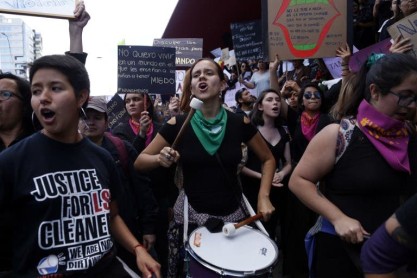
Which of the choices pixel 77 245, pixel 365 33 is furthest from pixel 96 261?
pixel 365 33

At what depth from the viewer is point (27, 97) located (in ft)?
8.23

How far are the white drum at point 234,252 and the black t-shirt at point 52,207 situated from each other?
2.08 feet

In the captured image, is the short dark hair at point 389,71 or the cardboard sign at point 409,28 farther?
the cardboard sign at point 409,28

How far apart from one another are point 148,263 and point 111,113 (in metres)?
4.52

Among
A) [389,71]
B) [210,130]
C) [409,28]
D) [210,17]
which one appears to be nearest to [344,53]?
[409,28]

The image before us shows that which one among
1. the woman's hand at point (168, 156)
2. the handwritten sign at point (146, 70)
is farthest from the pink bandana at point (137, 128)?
the woman's hand at point (168, 156)

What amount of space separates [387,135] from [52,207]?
5.08 feet

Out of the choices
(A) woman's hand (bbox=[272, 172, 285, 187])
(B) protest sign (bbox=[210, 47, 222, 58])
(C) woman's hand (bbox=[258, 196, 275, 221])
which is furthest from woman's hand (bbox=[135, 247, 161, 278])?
(B) protest sign (bbox=[210, 47, 222, 58])

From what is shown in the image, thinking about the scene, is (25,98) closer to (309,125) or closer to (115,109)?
(309,125)

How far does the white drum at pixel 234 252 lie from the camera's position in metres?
2.36

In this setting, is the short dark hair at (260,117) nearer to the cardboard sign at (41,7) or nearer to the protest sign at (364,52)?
the protest sign at (364,52)

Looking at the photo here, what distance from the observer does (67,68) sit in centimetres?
193

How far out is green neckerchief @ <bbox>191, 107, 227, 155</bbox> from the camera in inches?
117

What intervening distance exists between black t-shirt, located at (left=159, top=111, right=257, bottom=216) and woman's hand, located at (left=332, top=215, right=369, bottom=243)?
0.86 metres
